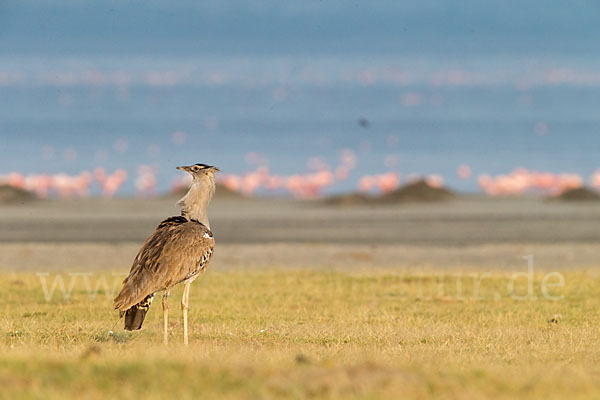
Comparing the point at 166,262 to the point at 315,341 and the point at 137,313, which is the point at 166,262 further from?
the point at 315,341

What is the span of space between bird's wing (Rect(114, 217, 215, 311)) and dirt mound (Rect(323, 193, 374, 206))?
43727 millimetres

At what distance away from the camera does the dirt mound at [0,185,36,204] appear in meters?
55.4

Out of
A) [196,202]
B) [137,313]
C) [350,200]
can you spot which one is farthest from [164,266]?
[350,200]

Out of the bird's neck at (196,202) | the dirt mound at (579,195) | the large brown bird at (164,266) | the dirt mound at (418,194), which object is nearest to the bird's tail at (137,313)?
the large brown bird at (164,266)

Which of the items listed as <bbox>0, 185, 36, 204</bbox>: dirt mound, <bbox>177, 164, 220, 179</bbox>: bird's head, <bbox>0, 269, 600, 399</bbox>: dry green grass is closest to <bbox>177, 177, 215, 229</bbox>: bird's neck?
<bbox>177, 164, 220, 179</bbox>: bird's head

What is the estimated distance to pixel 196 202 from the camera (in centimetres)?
1412

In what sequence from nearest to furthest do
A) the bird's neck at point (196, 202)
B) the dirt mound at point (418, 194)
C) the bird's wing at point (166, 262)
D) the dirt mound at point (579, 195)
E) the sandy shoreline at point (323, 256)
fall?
1. the bird's wing at point (166, 262)
2. the bird's neck at point (196, 202)
3. the sandy shoreline at point (323, 256)
4. the dirt mound at point (418, 194)
5. the dirt mound at point (579, 195)

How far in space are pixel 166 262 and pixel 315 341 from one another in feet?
7.29

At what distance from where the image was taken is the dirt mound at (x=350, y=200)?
57.4m

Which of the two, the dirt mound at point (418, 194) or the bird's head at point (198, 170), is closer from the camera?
the bird's head at point (198, 170)

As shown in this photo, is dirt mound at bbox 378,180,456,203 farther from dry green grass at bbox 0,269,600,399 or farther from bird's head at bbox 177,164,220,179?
bird's head at bbox 177,164,220,179

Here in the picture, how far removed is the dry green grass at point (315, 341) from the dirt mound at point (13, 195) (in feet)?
109

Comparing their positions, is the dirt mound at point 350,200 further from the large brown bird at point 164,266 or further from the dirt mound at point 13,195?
the large brown bird at point 164,266

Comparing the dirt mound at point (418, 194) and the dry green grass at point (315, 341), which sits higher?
the dirt mound at point (418, 194)
